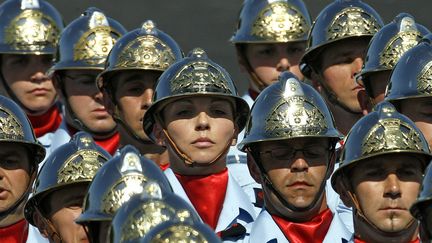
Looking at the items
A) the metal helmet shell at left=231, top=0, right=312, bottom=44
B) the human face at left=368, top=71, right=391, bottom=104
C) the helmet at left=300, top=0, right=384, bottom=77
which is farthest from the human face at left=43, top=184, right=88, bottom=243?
the metal helmet shell at left=231, top=0, right=312, bottom=44

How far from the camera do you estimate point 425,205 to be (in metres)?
9.47

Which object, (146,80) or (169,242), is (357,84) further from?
(169,242)

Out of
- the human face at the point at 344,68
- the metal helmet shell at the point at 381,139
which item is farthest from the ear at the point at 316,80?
the metal helmet shell at the point at 381,139

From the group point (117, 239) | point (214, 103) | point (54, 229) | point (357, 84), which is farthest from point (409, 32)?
point (117, 239)

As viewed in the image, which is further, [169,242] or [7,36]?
[7,36]

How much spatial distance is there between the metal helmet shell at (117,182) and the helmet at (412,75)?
6.59ft

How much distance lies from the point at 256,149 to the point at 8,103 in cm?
146

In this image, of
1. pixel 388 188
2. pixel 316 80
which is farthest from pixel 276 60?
pixel 388 188

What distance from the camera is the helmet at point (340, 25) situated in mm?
12977

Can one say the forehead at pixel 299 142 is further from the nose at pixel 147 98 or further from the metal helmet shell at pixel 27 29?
the metal helmet shell at pixel 27 29

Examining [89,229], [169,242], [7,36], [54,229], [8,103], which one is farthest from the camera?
[7,36]

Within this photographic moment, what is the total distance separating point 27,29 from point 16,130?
9.18 feet

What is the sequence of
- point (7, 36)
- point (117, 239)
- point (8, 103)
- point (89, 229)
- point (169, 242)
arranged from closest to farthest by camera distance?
point (169, 242) → point (117, 239) → point (89, 229) → point (8, 103) → point (7, 36)

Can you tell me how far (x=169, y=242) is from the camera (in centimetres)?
842
